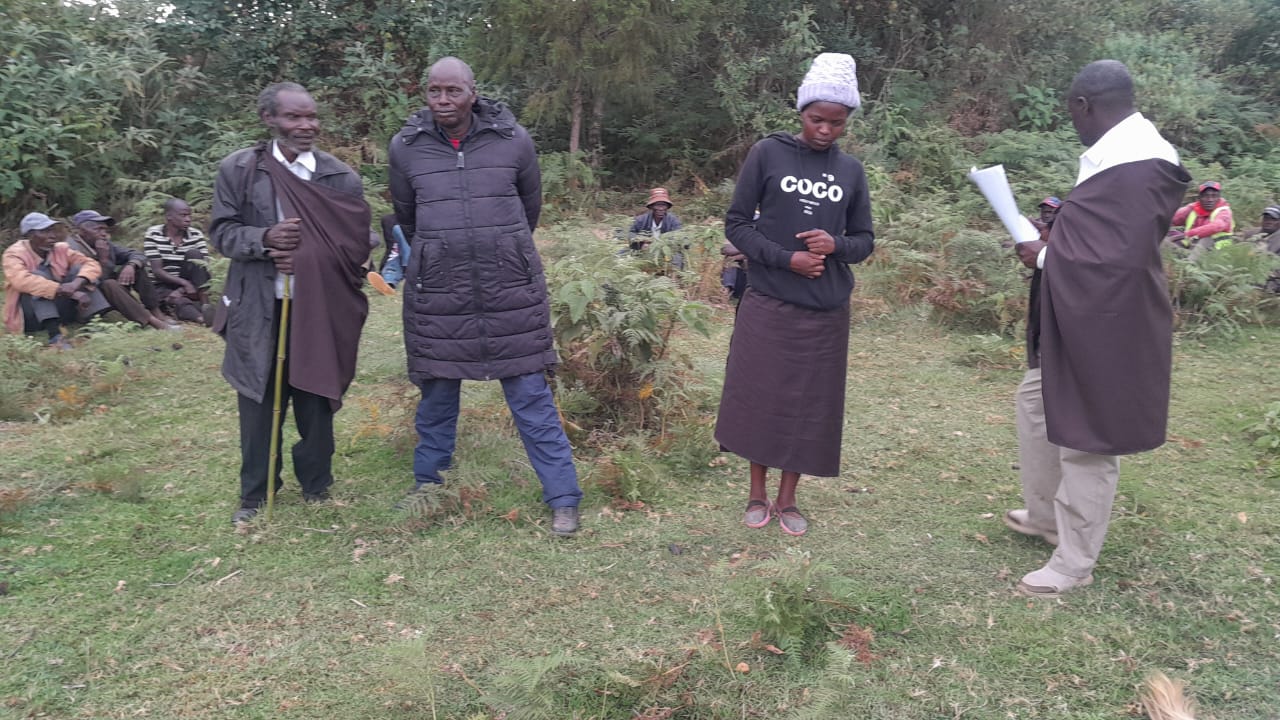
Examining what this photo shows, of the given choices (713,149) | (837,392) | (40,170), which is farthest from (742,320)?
(713,149)

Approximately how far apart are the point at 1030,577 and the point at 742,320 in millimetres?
1654

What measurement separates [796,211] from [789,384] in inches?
30.8

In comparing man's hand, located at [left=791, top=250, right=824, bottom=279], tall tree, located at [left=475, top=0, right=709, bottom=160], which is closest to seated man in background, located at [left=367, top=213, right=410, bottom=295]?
man's hand, located at [left=791, top=250, right=824, bottom=279]

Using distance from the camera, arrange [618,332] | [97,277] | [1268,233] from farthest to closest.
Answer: [1268,233] < [97,277] < [618,332]

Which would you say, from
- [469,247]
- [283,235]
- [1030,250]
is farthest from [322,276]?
[1030,250]

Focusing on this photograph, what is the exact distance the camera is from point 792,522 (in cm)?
441

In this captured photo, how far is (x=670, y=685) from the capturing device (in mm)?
3105

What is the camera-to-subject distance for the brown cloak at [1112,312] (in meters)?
3.40

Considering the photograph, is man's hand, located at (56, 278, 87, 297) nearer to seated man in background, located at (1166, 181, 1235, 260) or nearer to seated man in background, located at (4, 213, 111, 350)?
seated man in background, located at (4, 213, 111, 350)

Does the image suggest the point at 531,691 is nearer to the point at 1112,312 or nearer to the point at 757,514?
the point at 757,514

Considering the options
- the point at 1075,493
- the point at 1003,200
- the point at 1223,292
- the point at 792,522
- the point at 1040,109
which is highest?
the point at 1040,109

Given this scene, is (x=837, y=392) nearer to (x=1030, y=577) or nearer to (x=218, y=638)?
(x=1030, y=577)

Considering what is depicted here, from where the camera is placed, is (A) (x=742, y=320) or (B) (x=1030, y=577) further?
(A) (x=742, y=320)

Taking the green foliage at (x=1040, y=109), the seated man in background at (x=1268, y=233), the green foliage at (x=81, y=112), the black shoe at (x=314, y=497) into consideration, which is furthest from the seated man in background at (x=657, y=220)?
the green foliage at (x=1040, y=109)
